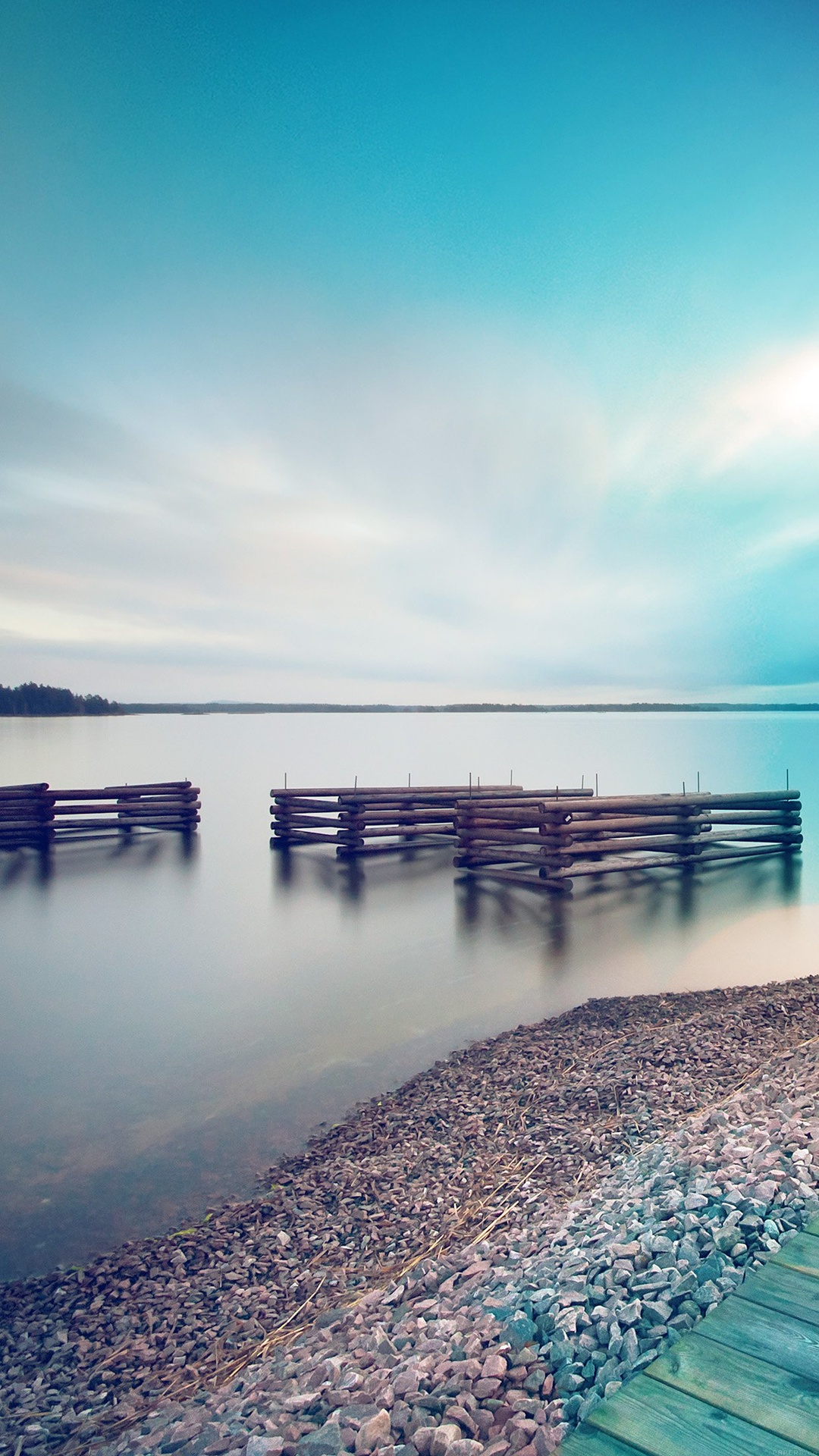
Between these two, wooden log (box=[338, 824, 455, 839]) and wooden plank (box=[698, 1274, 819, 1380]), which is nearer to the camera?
wooden plank (box=[698, 1274, 819, 1380])

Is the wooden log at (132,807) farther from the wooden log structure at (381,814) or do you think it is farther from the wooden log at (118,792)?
the wooden log structure at (381,814)

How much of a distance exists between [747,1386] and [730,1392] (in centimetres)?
6

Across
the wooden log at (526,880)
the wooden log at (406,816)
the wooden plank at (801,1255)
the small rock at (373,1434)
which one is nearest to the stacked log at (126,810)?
the wooden log at (406,816)

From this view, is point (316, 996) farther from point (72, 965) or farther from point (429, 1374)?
point (429, 1374)

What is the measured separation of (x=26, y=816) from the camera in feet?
75.5

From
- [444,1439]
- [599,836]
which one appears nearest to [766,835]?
[599,836]

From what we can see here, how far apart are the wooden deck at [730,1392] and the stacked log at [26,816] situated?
22.8 meters

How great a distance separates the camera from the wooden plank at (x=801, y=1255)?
2971 millimetres

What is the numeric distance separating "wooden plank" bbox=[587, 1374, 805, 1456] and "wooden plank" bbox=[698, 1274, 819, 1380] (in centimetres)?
28

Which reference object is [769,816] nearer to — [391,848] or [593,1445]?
[391,848]

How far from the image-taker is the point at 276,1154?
5.98 m

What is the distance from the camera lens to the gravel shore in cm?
286

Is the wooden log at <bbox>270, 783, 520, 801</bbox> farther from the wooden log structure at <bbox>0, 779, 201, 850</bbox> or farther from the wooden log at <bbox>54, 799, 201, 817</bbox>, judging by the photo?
the wooden log structure at <bbox>0, 779, 201, 850</bbox>

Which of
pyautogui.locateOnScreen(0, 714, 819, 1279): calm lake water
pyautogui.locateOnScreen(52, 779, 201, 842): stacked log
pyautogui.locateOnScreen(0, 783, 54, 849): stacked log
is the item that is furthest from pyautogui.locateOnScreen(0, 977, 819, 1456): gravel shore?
pyautogui.locateOnScreen(52, 779, 201, 842): stacked log
